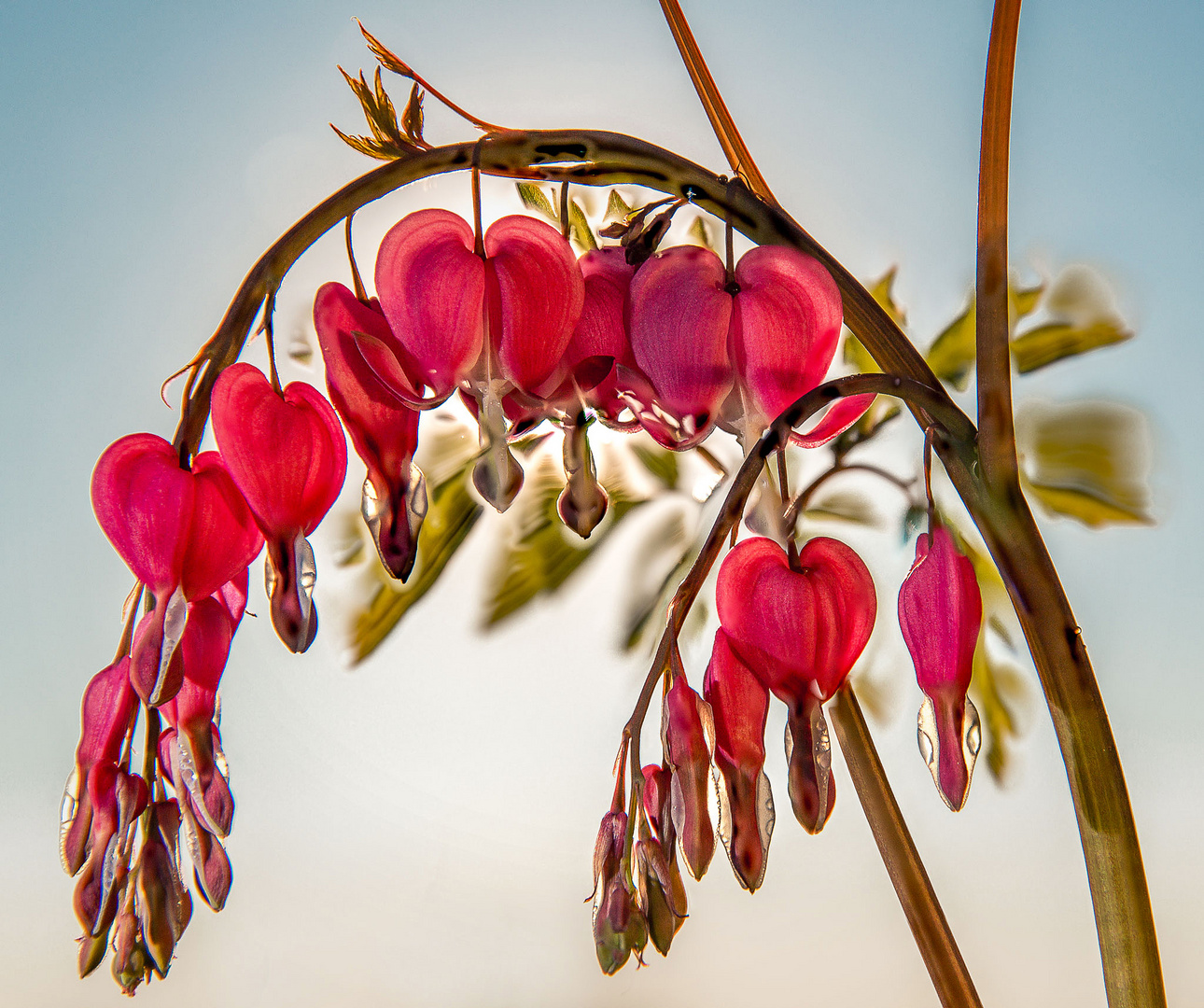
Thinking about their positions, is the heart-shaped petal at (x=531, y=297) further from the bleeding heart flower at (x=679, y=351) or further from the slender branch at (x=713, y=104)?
the slender branch at (x=713, y=104)

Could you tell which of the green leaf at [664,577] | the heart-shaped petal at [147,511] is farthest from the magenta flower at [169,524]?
the green leaf at [664,577]

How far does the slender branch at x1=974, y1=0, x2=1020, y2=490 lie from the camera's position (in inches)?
14.7

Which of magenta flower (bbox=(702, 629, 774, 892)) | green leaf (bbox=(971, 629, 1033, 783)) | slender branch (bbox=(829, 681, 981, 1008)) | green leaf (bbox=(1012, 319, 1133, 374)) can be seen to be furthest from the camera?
green leaf (bbox=(971, 629, 1033, 783))

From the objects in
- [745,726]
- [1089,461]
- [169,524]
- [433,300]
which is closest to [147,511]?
[169,524]

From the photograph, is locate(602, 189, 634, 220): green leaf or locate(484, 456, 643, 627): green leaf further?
locate(484, 456, 643, 627): green leaf

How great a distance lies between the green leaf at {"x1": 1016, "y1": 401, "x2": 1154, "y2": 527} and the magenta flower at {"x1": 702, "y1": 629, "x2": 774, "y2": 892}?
1.29 ft

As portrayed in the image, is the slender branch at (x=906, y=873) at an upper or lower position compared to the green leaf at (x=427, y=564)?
lower

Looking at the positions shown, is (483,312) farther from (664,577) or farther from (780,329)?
(664,577)

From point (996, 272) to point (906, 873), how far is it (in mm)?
353

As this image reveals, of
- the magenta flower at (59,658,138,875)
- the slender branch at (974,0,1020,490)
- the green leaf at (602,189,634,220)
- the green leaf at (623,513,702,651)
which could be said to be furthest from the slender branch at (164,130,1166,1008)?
the green leaf at (623,513,702,651)

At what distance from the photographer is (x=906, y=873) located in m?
0.50

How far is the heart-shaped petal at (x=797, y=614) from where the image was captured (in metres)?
0.31

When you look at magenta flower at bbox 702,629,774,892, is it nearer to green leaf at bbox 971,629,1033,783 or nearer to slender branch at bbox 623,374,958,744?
slender branch at bbox 623,374,958,744

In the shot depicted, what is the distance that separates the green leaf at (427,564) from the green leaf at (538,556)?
0.23 feet
